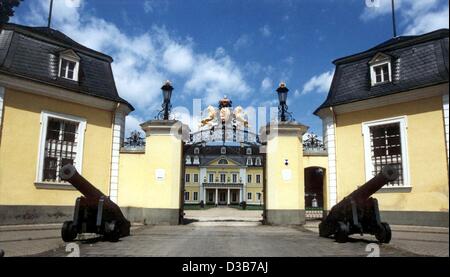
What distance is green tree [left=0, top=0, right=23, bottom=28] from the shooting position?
1.88 meters

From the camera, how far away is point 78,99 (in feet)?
9.70

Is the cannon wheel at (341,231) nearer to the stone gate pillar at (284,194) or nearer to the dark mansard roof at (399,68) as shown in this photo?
the dark mansard roof at (399,68)

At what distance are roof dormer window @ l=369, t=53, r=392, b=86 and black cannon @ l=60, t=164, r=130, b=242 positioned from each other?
2248 mm

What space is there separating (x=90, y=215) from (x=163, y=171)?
11.7 feet

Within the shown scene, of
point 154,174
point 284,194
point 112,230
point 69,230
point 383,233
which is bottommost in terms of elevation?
point 112,230

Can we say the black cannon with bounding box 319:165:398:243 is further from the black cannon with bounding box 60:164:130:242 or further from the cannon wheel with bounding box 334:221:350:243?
the black cannon with bounding box 60:164:130:242

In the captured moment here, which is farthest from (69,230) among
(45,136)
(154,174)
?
(154,174)

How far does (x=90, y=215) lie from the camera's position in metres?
4.36

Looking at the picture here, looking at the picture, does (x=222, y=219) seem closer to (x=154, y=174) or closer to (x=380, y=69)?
(x=154, y=174)

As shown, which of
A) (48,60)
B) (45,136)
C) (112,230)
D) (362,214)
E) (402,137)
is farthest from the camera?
(112,230)

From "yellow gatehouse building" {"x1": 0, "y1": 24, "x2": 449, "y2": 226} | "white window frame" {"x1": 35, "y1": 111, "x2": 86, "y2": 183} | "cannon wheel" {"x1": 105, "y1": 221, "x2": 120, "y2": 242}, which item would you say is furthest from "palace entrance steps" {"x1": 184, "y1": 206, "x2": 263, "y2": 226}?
"white window frame" {"x1": 35, "y1": 111, "x2": 86, "y2": 183}

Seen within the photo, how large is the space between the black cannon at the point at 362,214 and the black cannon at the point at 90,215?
2154 mm

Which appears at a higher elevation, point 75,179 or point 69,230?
point 75,179
